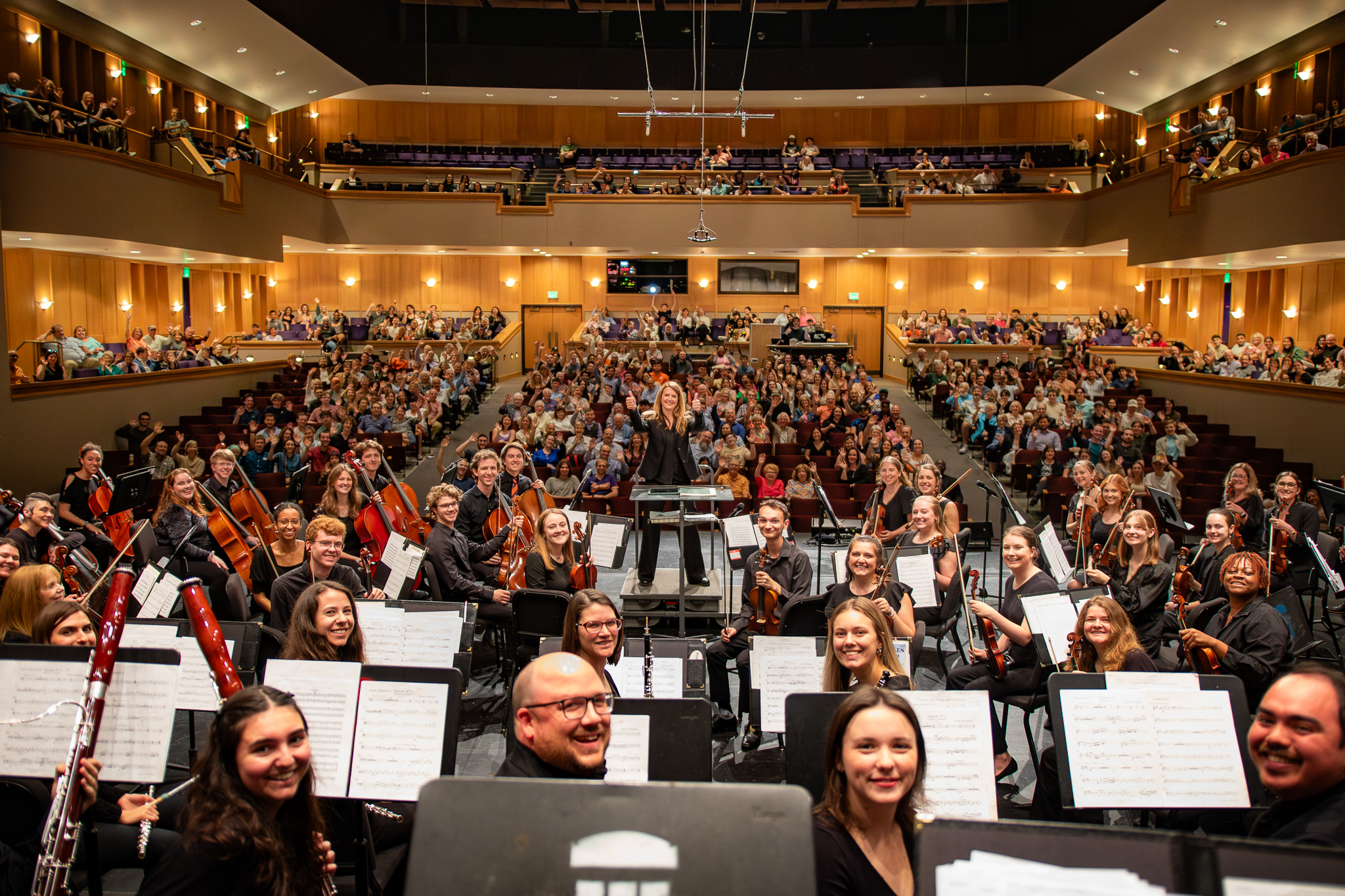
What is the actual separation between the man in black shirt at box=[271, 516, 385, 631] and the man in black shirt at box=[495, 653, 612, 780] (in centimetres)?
251

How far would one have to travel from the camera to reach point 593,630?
3.29 m

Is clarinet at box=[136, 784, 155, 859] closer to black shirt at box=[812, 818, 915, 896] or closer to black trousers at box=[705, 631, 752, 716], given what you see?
black shirt at box=[812, 818, 915, 896]

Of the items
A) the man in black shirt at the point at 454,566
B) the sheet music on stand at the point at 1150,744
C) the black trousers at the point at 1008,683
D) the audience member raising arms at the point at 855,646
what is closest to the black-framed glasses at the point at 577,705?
the audience member raising arms at the point at 855,646

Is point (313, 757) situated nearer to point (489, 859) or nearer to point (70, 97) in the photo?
point (489, 859)

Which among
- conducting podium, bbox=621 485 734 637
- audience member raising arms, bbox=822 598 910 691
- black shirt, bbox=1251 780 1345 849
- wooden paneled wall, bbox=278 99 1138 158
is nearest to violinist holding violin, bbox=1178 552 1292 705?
audience member raising arms, bbox=822 598 910 691

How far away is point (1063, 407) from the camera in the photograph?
1353cm

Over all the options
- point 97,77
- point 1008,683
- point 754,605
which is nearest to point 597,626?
point 754,605

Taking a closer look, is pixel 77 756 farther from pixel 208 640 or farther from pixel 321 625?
pixel 321 625

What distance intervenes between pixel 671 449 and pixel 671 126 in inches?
777

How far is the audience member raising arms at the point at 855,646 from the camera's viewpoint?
10.2ft

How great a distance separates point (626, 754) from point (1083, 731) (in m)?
1.43

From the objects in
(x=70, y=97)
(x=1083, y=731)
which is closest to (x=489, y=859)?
(x=1083, y=731)

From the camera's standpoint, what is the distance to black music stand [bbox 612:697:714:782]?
Result: 2818mm

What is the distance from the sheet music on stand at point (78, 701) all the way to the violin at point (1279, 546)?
607cm
